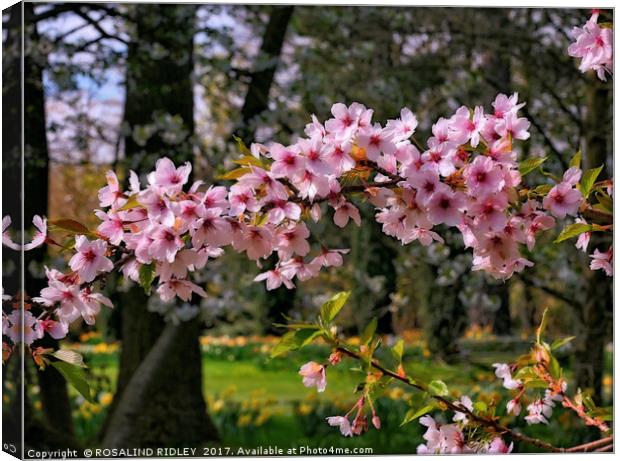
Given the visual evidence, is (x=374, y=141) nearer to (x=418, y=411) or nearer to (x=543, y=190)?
(x=543, y=190)

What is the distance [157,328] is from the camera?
3402 millimetres

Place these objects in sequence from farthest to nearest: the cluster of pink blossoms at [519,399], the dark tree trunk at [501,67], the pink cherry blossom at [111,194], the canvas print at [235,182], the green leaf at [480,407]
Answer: the dark tree trunk at [501,67] < the canvas print at [235,182] < the cluster of pink blossoms at [519,399] < the green leaf at [480,407] < the pink cherry blossom at [111,194]

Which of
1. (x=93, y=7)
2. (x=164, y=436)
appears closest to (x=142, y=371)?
(x=164, y=436)

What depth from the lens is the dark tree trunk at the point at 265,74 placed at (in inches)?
131

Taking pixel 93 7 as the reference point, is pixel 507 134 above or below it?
below

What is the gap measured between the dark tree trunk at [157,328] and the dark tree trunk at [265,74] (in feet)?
0.64

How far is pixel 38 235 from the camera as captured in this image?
102cm

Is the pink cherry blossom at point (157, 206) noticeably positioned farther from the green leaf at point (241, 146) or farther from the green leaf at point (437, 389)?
the green leaf at point (437, 389)

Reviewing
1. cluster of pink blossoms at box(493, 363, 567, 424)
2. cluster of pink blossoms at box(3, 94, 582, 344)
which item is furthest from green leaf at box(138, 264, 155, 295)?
cluster of pink blossoms at box(493, 363, 567, 424)

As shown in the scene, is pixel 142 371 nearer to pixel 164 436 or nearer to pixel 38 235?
pixel 164 436

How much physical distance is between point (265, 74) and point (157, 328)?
0.98 meters

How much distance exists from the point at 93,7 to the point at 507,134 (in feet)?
8.48

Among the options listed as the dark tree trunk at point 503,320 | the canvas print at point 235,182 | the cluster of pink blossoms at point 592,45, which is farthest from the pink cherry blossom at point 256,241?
the dark tree trunk at point 503,320

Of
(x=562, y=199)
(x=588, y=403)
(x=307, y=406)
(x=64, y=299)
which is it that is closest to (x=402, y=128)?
(x=562, y=199)
